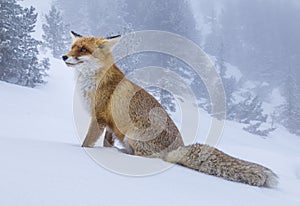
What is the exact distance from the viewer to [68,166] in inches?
92.1

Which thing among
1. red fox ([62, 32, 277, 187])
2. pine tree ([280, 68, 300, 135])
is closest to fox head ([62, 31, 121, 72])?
red fox ([62, 32, 277, 187])

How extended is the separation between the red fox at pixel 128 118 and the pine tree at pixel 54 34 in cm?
3017

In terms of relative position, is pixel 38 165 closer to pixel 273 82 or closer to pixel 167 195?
pixel 167 195

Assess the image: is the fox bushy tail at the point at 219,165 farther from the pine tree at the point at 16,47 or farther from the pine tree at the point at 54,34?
the pine tree at the point at 54,34

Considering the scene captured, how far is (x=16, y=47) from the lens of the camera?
17.8 meters

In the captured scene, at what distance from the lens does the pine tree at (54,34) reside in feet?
105

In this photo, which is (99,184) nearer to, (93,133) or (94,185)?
(94,185)

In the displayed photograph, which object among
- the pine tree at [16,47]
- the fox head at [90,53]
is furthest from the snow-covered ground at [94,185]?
the pine tree at [16,47]

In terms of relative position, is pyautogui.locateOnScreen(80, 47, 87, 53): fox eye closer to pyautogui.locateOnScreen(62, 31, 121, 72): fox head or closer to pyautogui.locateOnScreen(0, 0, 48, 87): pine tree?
A: pyautogui.locateOnScreen(62, 31, 121, 72): fox head

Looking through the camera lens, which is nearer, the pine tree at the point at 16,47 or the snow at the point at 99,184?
the snow at the point at 99,184

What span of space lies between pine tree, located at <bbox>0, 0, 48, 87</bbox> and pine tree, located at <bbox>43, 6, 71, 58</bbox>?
1228cm

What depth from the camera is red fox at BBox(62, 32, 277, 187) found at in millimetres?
3330

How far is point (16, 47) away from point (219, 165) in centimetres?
1726

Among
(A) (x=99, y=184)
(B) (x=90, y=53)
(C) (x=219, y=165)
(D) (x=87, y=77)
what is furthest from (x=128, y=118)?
(A) (x=99, y=184)
